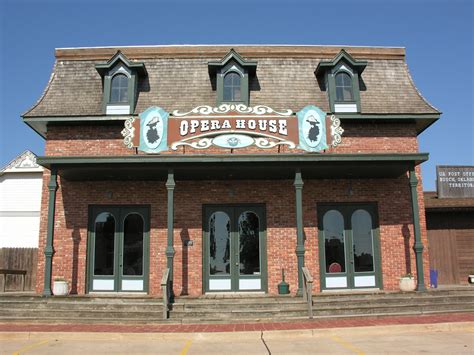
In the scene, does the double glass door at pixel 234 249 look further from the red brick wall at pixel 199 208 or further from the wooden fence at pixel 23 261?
the wooden fence at pixel 23 261

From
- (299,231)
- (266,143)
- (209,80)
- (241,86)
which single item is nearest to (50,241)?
(266,143)

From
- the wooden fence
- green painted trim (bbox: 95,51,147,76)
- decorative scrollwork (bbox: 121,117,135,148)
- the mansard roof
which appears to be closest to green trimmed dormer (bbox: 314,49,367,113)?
the mansard roof

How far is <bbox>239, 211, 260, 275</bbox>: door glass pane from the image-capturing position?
549 inches

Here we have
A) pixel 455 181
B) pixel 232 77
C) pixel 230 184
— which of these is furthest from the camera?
pixel 455 181

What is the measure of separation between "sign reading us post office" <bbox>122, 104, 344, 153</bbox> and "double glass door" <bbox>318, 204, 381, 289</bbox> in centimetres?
230

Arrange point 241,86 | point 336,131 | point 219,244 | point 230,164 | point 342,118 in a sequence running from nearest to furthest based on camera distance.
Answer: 1. point 230,164
2. point 336,131
3. point 219,244
4. point 342,118
5. point 241,86

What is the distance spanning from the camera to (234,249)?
13984mm

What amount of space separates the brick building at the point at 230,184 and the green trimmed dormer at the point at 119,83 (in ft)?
0.13

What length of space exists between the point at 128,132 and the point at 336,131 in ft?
20.6

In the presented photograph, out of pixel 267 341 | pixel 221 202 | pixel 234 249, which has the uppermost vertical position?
pixel 221 202

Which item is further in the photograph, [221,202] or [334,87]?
[334,87]

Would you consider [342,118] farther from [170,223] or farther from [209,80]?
[170,223]

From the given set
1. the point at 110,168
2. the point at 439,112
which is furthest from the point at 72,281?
the point at 439,112

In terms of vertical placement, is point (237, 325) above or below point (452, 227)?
below
